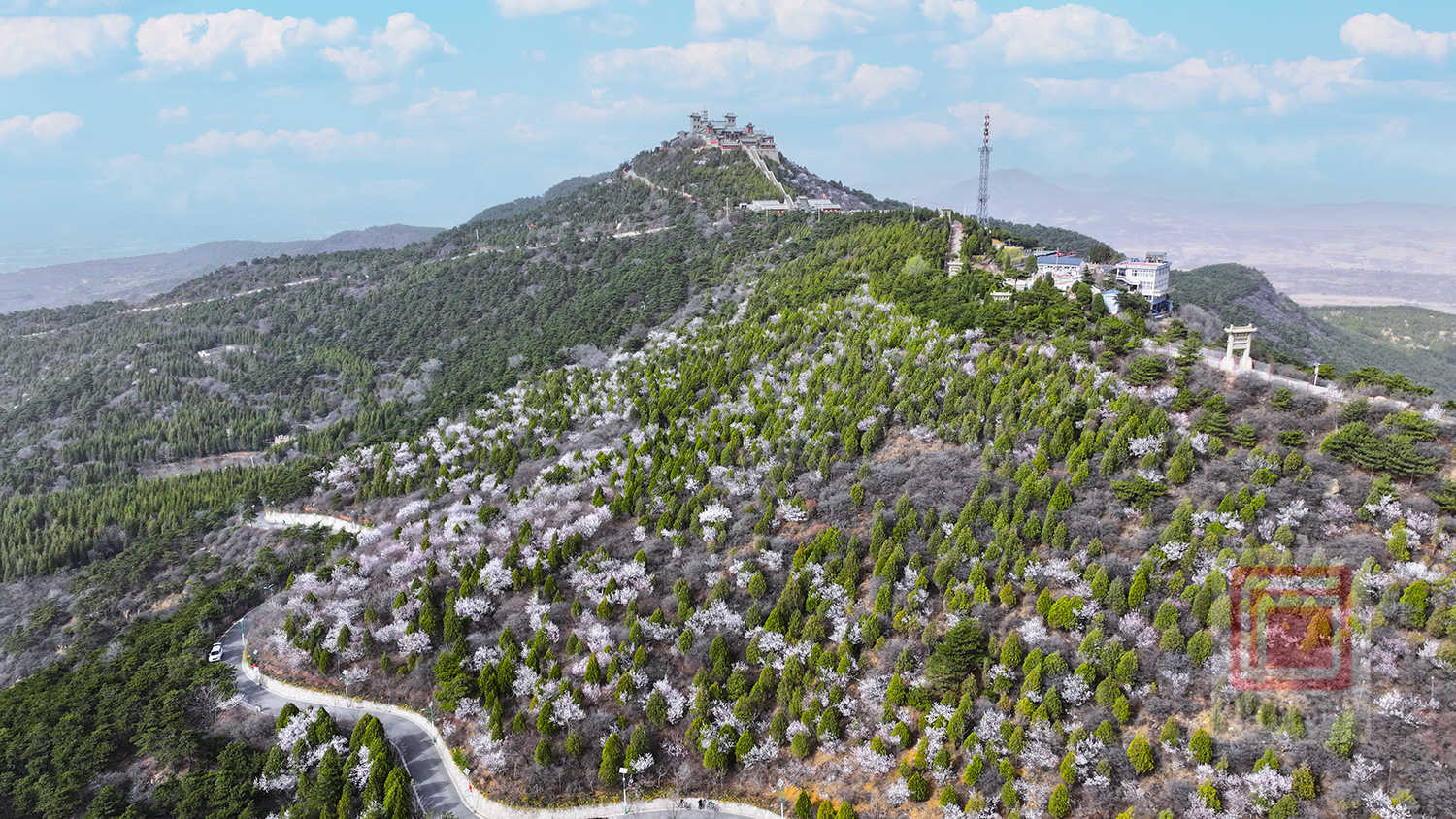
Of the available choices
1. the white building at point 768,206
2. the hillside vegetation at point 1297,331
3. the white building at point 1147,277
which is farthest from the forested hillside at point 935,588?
the hillside vegetation at point 1297,331

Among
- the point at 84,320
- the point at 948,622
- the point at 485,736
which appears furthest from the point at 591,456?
the point at 84,320

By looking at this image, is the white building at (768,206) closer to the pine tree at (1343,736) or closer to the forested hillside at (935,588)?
the forested hillside at (935,588)

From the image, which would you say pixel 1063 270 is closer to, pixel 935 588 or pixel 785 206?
pixel 935 588

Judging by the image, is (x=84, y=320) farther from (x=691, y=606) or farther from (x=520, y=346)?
(x=691, y=606)

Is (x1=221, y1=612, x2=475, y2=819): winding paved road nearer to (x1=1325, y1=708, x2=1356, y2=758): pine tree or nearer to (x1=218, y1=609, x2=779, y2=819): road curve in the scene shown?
(x1=218, y1=609, x2=779, y2=819): road curve

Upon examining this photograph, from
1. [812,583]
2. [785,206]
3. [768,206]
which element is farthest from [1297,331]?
[812,583]

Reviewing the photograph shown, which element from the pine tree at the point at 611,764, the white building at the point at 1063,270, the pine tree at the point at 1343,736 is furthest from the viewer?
the white building at the point at 1063,270
